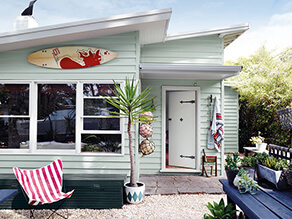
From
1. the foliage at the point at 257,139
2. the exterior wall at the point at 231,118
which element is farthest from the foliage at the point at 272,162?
the exterior wall at the point at 231,118

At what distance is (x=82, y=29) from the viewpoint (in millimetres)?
3744

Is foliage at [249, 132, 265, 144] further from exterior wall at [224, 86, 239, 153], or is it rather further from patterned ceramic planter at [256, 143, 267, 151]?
exterior wall at [224, 86, 239, 153]

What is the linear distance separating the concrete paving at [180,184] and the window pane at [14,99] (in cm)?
260

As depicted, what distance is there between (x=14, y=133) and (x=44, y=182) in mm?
1194

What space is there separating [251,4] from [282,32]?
30.1 feet

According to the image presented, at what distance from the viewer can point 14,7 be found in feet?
66.9

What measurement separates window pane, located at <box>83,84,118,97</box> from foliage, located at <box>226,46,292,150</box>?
18.5 ft

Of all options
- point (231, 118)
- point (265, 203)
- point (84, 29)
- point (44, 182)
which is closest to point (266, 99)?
point (231, 118)

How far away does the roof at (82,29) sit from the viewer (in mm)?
3721

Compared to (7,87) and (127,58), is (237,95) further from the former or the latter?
(7,87)

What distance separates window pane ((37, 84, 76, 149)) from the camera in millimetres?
4141

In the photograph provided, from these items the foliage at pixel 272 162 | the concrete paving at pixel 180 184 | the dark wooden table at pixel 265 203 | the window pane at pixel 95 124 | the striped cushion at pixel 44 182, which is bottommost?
the concrete paving at pixel 180 184

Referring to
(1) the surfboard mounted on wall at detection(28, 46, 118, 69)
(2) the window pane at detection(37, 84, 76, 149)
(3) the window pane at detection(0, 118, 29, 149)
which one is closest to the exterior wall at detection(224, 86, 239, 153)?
(1) the surfboard mounted on wall at detection(28, 46, 118, 69)

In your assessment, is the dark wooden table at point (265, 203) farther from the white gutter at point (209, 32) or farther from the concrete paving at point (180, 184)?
the white gutter at point (209, 32)
